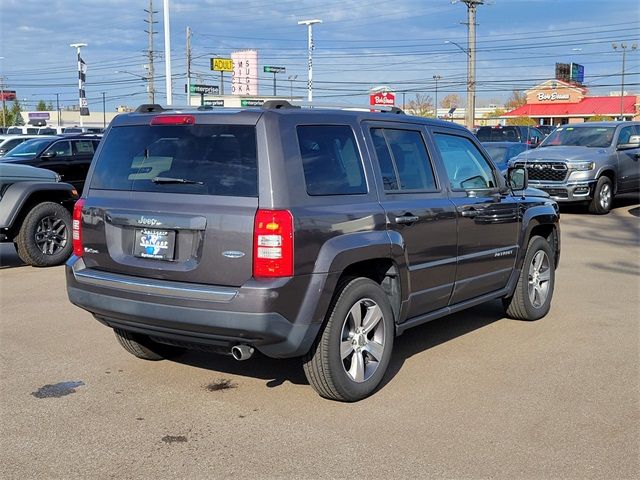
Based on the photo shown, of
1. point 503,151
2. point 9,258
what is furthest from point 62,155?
point 503,151

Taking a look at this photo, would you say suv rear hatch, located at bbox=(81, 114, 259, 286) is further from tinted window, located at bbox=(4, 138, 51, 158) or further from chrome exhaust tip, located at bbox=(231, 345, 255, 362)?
tinted window, located at bbox=(4, 138, 51, 158)

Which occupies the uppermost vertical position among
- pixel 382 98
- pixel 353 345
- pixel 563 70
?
pixel 563 70

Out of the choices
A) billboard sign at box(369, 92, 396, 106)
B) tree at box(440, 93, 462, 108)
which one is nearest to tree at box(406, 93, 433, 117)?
tree at box(440, 93, 462, 108)

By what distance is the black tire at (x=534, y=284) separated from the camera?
691cm

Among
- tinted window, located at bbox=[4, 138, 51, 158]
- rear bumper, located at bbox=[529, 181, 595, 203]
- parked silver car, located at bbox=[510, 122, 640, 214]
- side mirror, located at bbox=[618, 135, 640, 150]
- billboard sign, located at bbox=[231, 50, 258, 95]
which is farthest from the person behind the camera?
billboard sign, located at bbox=[231, 50, 258, 95]

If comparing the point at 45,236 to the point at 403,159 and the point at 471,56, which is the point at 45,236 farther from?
the point at 471,56

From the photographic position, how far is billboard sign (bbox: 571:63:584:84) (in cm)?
9481

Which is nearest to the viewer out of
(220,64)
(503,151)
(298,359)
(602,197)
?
(298,359)

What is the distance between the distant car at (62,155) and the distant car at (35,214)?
6226mm

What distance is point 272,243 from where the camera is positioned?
4.25 meters

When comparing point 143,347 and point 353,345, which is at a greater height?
point 353,345

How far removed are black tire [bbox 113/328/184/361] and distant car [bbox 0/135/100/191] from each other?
38.0ft

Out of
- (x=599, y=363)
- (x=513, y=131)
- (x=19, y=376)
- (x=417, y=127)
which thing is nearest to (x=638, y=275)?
(x=599, y=363)

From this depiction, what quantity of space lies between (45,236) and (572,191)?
1091 centimetres
